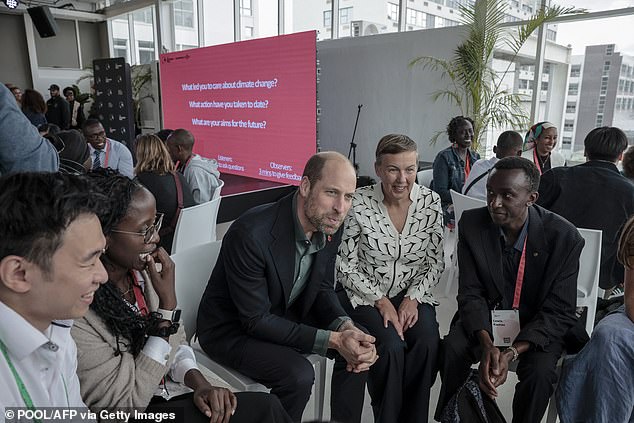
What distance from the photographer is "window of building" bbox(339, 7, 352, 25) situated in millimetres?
6805

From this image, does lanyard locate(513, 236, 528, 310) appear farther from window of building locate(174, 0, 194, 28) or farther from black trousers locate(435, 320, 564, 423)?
window of building locate(174, 0, 194, 28)

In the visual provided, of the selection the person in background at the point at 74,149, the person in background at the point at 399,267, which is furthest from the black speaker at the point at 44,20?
the person in background at the point at 399,267

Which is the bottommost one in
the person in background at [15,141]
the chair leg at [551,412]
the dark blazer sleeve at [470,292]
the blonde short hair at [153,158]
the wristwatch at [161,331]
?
the chair leg at [551,412]

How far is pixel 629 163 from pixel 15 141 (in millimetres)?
3129

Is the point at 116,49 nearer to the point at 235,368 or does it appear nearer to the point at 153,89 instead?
the point at 153,89

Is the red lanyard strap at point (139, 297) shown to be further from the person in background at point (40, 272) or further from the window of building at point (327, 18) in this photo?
the window of building at point (327, 18)

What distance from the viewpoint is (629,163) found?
2.54 m

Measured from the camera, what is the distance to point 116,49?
12.2 meters

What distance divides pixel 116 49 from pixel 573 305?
13.4 meters

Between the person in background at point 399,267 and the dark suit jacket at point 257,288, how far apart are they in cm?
26

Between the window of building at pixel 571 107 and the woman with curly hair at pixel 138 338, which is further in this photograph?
the window of building at pixel 571 107

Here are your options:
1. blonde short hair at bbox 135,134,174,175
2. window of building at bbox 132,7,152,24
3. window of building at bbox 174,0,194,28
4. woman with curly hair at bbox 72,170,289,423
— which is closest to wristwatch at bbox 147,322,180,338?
woman with curly hair at bbox 72,170,289,423

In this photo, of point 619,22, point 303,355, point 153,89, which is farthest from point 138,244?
point 153,89

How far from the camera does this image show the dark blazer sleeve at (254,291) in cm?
159
